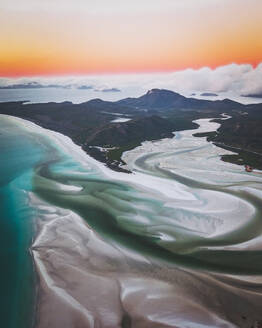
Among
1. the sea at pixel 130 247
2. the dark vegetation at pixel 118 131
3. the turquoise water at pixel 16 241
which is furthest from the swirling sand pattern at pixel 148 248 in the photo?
the dark vegetation at pixel 118 131

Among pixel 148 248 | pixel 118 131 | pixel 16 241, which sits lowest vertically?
pixel 148 248

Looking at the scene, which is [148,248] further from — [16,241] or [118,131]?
[118,131]

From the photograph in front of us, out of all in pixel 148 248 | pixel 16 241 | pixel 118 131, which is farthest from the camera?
pixel 118 131

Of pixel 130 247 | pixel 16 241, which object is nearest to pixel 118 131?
pixel 16 241

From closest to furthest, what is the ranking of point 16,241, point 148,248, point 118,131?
point 148,248 → point 16,241 → point 118,131

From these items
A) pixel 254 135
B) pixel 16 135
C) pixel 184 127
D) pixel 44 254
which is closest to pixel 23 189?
pixel 44 254

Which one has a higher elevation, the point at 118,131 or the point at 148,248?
Answer: the point at 118,131

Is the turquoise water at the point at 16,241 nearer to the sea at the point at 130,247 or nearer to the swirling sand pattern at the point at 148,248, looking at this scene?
the sea at the point at 130,247

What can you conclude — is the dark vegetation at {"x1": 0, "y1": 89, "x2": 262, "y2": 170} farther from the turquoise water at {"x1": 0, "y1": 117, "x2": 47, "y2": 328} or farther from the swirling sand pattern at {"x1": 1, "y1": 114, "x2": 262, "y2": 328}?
the turquoise water at {"x1": 0, "y1": 117, "x2": 47, "y2": 328}

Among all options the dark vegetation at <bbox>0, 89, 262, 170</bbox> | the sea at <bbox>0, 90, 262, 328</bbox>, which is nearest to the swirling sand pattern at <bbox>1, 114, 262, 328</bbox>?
the sea at <bbox>0, 90, 262, 328</bbox>

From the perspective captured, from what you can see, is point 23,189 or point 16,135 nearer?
point 23,189

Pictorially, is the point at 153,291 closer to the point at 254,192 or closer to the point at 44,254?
the point at 44,254
